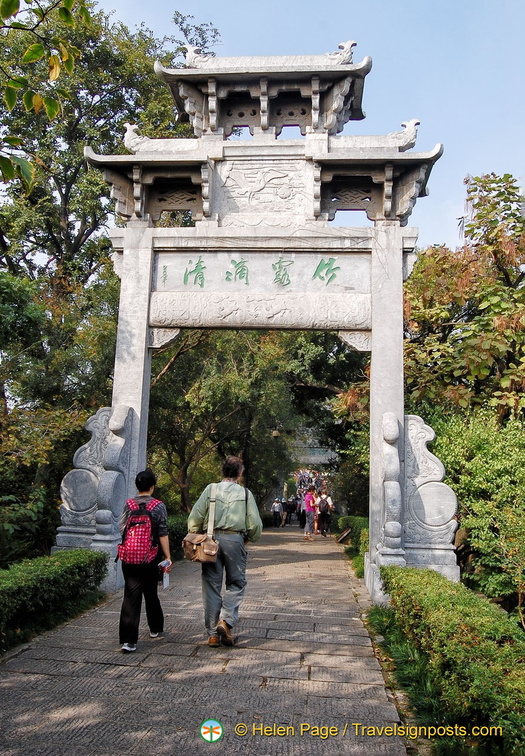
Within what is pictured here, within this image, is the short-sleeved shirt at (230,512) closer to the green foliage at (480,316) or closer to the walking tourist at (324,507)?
the green foliage at (480,316)

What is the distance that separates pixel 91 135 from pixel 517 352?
11437mm

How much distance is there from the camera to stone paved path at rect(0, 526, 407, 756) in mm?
3273

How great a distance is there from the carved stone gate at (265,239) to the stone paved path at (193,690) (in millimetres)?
2281

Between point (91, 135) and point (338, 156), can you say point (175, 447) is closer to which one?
point (91, 135)

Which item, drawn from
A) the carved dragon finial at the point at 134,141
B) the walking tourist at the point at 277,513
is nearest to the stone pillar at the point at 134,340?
the carved dragon finial at the point at 134,141

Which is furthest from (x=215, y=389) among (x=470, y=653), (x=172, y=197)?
(x=470, y=653)

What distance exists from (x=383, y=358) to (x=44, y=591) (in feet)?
15.2

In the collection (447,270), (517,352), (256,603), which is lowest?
(256,603)

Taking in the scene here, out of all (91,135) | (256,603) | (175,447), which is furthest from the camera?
(175,447)

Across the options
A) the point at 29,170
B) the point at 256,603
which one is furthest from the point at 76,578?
the point at 29,170

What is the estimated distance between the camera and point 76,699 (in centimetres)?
380

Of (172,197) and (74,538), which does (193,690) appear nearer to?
(74,538)

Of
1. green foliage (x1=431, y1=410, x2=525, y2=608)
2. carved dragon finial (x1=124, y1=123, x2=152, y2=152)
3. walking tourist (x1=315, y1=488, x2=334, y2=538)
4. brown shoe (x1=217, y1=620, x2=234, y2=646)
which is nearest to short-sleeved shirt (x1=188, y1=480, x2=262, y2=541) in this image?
brown shoe (x1=217, y1=620, x2=234, y2=646)

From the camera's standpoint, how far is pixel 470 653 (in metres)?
3.34
